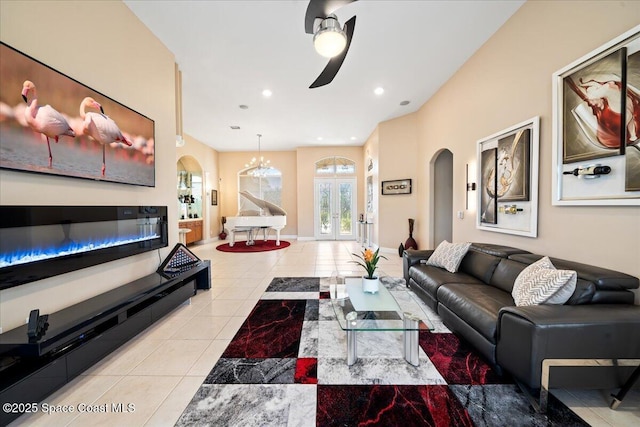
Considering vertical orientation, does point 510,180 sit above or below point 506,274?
above

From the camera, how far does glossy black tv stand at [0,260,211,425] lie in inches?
54.4

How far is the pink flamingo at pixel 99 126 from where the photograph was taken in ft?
7.07

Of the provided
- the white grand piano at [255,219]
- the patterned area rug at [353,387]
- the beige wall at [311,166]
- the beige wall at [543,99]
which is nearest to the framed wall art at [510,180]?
the beige wall at [543,99]

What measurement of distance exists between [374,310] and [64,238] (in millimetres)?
2736

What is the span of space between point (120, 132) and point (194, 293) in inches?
85.2

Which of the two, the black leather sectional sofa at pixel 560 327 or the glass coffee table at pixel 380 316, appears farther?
the glass coffee table at pixel 380 316

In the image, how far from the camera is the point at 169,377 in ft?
5.95

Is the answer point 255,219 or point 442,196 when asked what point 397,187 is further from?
→ point 255,219

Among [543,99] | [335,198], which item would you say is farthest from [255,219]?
[543,99]

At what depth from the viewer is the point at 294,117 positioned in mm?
5832

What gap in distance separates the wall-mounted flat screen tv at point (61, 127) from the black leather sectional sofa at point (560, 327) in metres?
3.64

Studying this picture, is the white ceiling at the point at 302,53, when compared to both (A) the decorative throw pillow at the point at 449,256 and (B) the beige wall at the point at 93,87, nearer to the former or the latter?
(B) the beige wall at the point at 93,87

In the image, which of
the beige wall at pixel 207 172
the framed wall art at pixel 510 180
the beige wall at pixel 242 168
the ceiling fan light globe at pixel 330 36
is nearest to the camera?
the ceiling fan light globe at pixel 330 36

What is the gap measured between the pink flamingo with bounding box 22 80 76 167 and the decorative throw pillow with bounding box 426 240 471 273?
13.7 feet
